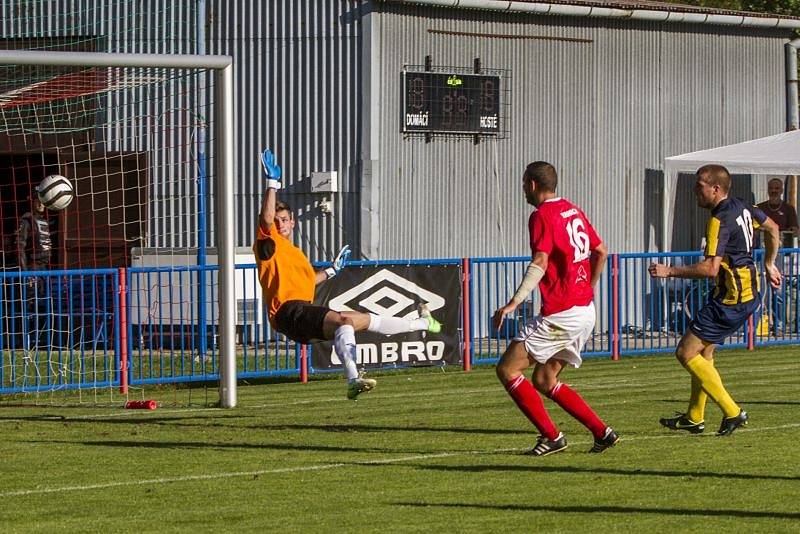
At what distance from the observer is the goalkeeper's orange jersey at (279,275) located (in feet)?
40.8

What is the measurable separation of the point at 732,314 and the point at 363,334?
7.35m

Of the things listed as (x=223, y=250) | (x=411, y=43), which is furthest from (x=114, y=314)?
(x=411, y=43)

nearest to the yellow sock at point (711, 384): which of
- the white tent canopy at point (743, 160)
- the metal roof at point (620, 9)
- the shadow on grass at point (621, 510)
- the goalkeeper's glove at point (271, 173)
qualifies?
the shadow on grass at point (621, 510)

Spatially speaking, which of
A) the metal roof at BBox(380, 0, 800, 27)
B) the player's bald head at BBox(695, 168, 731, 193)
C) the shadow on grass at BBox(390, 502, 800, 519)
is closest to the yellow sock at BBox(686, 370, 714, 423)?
the player's bald head at BBox(695, 168, 731, 193)

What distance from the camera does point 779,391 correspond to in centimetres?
1572

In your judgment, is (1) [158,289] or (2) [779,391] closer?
(2) [779,391]

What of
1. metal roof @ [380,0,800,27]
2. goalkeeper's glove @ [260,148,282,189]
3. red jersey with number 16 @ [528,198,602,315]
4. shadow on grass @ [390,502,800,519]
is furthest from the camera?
metal roof @ [380,0,800,27]

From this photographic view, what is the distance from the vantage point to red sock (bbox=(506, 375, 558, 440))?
35.4ft

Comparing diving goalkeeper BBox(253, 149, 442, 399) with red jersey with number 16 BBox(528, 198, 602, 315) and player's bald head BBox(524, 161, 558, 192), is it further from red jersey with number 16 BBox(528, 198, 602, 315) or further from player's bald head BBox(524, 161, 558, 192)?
player's bald head BBox(524, 161, 558, 192)

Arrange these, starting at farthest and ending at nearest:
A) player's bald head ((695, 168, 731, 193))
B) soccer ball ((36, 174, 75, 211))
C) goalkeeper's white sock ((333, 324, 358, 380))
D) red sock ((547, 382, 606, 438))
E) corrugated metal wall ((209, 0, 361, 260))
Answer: corrugated metal wall ((209, 0, 361, 260)) < soccer ball ((36, 174, 75, 211)) < goalkeeper's white sock ((333, 324, 358, 380)) < player's bald head ((695, 168, 731, 193)) < red sock ((547, 382, 606, 438))

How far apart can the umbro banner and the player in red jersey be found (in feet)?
25.2

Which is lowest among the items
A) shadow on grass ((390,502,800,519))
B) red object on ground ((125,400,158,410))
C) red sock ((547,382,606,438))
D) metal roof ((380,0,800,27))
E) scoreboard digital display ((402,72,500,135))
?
red object on ground ((125,400,158,410))

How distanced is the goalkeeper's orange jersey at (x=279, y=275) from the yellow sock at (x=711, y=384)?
3027 mm

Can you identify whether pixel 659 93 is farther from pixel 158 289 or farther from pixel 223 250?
pixel 223 250
